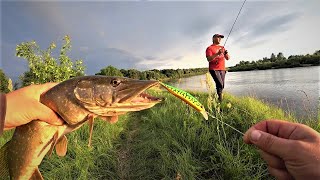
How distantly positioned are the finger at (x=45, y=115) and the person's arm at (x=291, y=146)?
1.48 m

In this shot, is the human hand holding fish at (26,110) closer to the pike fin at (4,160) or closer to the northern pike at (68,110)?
the northern pike at (68,110)

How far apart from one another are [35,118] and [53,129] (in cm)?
17

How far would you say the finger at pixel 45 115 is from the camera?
219cm

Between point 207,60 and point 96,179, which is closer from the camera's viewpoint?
point 96,179

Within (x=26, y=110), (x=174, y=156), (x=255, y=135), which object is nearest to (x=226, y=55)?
(x=174, y=156)

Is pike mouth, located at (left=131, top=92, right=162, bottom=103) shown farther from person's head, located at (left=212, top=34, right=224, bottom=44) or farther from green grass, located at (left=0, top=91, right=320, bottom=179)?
person's head, located at (left=212, top=34, right=224, bottom=44)

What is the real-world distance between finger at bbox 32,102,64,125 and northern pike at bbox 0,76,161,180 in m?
0.04

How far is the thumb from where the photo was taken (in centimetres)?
158

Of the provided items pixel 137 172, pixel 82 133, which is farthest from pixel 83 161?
pixel 82 133

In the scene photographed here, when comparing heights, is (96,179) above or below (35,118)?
below

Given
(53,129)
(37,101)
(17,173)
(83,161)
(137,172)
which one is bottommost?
(137,172)

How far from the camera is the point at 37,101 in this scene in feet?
7.42

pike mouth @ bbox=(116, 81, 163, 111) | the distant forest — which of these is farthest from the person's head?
the distant forest

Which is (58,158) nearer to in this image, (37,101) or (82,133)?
(82,133)
